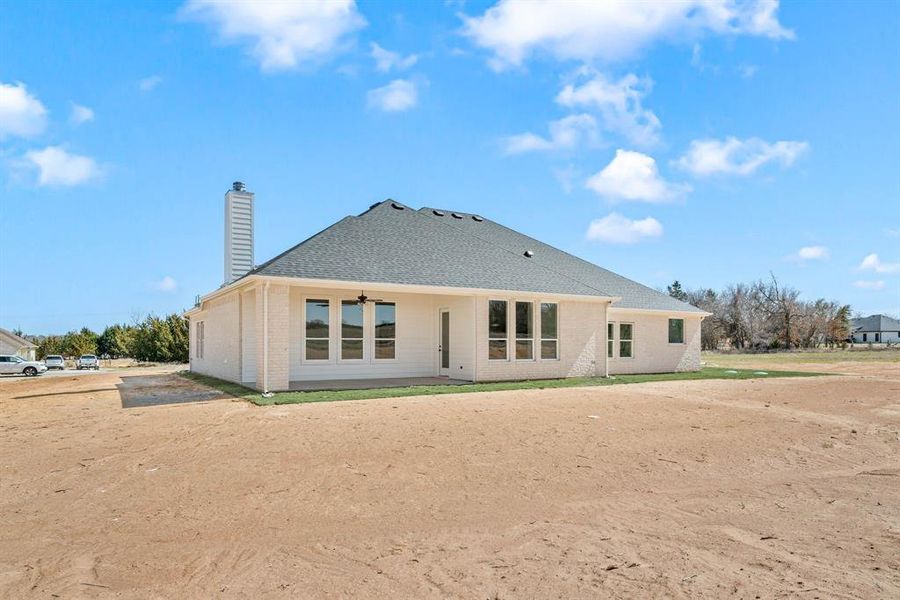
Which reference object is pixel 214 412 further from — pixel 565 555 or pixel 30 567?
pixel 565 555

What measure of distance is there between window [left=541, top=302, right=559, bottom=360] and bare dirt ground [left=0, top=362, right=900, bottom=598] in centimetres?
818

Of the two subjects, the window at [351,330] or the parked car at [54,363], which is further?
the parked car at [54,363]

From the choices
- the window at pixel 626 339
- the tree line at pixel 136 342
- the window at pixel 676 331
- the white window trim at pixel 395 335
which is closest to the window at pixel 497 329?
the white window trim at pixel 395 335

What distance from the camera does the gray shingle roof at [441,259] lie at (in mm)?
15633

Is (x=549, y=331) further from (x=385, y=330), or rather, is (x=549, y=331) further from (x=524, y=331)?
(x=385, y=330)

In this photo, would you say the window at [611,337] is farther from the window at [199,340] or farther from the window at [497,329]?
the window at [199,340]

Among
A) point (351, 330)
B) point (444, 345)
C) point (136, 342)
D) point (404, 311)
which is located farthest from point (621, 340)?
point (136, 342)

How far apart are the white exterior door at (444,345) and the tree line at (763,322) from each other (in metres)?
44.4

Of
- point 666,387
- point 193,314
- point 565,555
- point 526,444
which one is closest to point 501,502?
point 565,555

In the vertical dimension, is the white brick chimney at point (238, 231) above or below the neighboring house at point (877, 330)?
above

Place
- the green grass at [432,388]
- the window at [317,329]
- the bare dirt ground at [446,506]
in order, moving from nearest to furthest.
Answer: the bare dirt ground at [446,506] → the green grass at [432,388] → the window at [317,329]

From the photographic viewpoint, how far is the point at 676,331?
77.0 feet

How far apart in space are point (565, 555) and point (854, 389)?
15.9m

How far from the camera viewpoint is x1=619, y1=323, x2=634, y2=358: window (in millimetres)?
22078
